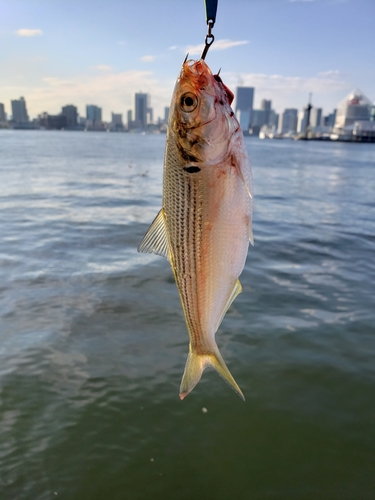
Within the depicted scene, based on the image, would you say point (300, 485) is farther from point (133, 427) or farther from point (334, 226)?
point (334, 226)

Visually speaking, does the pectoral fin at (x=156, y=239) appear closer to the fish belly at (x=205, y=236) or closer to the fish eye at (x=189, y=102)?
the fish belly at (x=205, y=236)

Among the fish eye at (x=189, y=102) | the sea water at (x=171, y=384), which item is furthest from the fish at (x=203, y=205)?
the sea water at (x=171, y=384)

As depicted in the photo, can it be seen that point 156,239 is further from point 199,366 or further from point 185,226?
point 199,366

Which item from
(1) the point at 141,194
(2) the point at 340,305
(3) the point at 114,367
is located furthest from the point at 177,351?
(1) the point at 141,194

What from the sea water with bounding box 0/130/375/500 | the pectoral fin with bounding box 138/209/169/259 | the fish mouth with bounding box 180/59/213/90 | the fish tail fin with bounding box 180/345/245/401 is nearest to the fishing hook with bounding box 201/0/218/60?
the fish mouth with bounding box 180/59/213/90

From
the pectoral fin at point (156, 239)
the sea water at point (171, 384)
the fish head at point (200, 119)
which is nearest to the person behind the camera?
the fish head at point (200, 119)

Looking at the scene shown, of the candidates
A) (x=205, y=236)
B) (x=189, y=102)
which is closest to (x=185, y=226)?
(x=205, y=236)

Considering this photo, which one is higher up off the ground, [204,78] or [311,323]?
[204,78]

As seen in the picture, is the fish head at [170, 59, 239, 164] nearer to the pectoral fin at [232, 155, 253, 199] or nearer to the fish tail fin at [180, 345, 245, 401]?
the pectoral fin at [232, 155, 253, 199]
